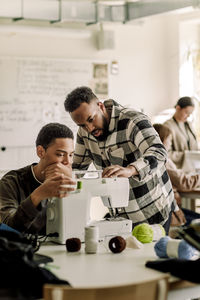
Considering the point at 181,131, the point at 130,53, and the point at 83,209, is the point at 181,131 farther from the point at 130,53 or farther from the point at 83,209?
the point at 83,209

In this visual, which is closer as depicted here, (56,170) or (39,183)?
(56,170)

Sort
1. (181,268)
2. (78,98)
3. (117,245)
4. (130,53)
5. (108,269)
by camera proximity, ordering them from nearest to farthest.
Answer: (181,268)
(108,269)
(117,245)
(78,98)
(130,53)

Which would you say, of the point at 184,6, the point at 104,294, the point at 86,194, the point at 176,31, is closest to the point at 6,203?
the point at 86,194

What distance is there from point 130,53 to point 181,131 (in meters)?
1.22

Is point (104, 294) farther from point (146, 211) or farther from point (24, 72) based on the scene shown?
point (24, 72)

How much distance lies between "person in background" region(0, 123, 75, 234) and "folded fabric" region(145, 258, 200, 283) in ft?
2.01

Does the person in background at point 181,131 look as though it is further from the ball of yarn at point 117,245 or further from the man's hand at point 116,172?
the ball of yarn at point 117,245

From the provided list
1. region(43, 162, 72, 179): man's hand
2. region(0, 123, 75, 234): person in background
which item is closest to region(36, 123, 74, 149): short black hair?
region(0, 123, 75, 234): person in background

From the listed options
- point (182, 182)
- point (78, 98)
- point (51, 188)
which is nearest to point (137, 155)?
point (78, 98)

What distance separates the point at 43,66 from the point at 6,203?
367cm

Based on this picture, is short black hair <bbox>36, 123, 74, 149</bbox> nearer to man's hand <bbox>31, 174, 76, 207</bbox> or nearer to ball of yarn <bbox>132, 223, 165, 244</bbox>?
man's hand <bbox>31, 174, 76, 207</bbox>

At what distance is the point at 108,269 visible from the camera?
204 centimetres

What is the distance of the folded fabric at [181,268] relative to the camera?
6.29ft

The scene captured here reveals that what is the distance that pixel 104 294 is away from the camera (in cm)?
176
